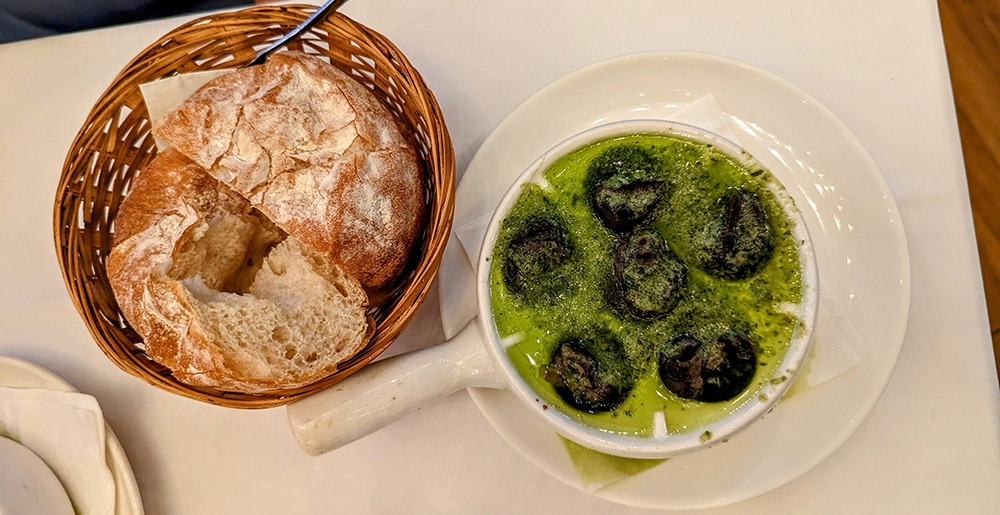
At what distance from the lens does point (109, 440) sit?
3.72 feet

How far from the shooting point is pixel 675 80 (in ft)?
3.53

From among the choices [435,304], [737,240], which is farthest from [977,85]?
[435,304]

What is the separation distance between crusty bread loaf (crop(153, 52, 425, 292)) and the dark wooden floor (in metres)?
1.20

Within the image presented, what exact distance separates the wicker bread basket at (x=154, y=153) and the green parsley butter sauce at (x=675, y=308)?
6.6 inches

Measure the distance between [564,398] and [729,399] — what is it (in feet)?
0.76

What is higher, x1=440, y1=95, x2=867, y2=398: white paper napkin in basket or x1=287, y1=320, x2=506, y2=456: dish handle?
x1=440, y1=95, x2=867, y2=398: white paper napkin in basket

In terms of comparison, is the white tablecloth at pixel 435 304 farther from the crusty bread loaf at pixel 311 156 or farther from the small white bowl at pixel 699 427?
the small white bowl at pixel 699 427

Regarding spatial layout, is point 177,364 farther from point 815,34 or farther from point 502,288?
point 815,34

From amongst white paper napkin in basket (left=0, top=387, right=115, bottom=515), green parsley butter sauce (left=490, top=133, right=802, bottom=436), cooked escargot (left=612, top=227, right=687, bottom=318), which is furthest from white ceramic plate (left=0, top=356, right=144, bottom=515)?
cooked escargot (left=612, top=227, right=687, bottom=318)

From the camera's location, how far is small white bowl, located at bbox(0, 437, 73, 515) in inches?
37.5

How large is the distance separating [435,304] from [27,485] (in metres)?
0.73

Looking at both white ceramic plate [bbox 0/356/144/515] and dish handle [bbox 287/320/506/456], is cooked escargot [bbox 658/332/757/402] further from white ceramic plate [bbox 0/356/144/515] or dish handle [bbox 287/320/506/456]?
white ceramic plate [bbox 0/356/144/515]

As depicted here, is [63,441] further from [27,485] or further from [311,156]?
[311,156]

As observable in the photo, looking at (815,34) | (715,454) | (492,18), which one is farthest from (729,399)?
(492,18)
